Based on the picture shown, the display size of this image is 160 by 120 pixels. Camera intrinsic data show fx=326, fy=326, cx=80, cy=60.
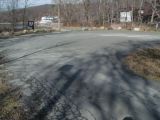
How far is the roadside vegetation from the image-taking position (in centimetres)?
675

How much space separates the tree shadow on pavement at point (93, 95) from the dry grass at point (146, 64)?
0.42 m

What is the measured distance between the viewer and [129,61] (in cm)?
1457

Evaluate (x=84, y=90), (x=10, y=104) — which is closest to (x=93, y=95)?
(x=84, y=90)

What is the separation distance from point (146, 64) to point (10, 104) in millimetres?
7577

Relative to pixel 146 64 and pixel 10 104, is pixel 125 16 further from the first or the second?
pixel 10 104

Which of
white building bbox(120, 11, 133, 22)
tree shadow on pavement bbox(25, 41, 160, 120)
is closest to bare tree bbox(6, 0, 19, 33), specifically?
white building bbox(120, 11, 133, 22)

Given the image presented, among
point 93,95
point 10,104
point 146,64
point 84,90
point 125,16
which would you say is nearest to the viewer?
point 10,104

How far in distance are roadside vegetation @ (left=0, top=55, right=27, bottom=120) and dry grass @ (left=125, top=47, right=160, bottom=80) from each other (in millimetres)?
4911

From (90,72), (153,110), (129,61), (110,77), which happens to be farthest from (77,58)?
(153,110)

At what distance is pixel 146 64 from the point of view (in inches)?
538

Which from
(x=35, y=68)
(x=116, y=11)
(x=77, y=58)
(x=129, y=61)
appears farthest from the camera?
(x=116, y=11)

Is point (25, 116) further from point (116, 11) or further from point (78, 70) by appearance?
point (116, 11)

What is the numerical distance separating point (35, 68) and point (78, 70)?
180cm

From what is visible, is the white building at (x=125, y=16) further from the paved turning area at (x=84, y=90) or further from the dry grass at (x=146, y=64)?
the paved turning area at (x=84, y=90)
